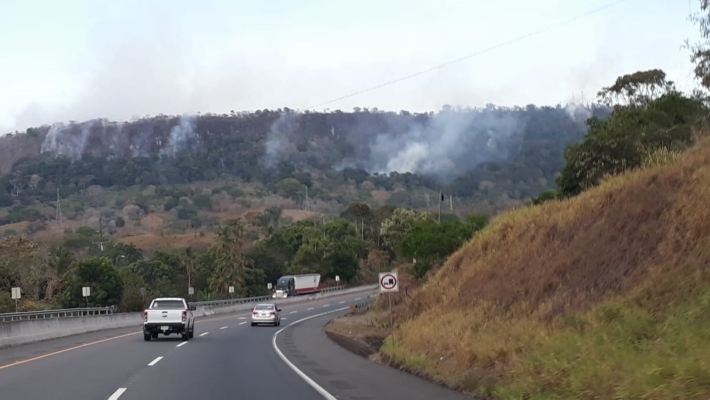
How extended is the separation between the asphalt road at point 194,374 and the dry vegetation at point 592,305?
1.37m

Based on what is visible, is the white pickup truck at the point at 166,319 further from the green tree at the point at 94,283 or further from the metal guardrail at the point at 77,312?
the green tree at the point at 94,283

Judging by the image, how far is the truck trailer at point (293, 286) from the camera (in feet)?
314

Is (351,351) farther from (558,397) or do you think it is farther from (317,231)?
(317,231)

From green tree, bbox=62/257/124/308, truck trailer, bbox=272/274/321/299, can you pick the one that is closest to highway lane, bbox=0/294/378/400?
green tree, bbox=62/257/124/308

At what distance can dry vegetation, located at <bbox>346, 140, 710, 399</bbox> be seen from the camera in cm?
1183

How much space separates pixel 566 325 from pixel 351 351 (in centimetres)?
1253

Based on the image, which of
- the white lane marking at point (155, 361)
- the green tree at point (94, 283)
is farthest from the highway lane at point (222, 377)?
the green tree at point (94, 283)

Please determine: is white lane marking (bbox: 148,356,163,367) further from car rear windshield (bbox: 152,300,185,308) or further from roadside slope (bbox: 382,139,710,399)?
car rear windshield (bbox: 152,300,185,308)

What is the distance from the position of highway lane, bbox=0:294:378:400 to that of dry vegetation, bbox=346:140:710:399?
5.94m

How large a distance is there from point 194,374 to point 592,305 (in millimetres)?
8953

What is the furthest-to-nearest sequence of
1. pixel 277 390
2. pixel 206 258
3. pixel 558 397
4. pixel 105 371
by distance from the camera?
pixel 206 258
pixel 105 371
pixel 277 390
pixel 558 397

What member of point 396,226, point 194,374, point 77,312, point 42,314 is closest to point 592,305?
point 194,374

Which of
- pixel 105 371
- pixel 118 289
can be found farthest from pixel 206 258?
pixel 105 371

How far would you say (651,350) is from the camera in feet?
40.9
